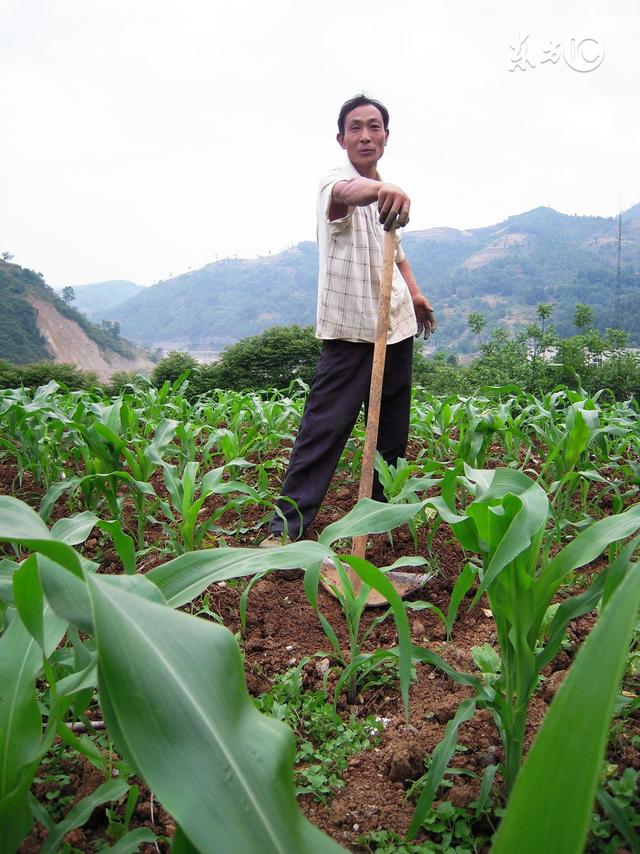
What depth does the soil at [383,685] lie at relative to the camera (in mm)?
1070

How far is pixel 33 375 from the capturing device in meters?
11.2

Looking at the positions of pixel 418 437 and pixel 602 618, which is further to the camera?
pixel 418 437

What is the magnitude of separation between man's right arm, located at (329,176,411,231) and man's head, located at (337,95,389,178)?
337 mm

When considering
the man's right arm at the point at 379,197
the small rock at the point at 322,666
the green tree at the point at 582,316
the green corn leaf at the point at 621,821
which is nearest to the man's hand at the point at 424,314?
the man's right arm at the point at 379,197

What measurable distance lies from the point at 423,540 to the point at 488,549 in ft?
4.18

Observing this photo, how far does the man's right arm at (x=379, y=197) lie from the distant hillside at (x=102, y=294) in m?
109

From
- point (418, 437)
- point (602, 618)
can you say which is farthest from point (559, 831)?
point (418, 437)

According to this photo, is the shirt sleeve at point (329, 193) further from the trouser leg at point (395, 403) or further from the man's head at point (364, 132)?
the trouser leg at point (395, 403)

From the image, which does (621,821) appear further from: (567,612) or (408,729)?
(408,729)

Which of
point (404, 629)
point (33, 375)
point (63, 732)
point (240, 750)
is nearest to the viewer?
point (240, 750)

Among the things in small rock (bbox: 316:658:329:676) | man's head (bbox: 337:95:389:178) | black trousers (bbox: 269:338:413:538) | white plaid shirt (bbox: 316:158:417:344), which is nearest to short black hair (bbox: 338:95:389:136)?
man's head (bbox: 337:95:389:178)

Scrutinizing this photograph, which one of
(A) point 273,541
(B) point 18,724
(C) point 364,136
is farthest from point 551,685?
(C) point 364,136

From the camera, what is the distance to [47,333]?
37688mm

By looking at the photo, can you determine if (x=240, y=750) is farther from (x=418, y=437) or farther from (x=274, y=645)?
(x=418, y=437)
